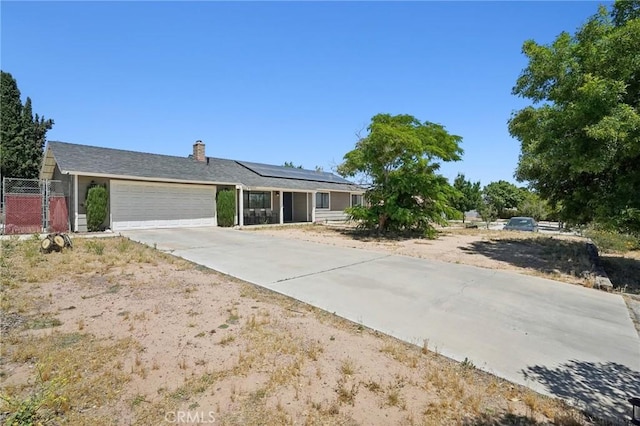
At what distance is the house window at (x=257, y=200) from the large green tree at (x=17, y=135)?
71.4 ft

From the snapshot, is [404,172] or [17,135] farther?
[17,135]

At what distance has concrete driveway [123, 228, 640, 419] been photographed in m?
3.45

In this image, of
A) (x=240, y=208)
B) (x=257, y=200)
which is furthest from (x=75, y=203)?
(x=257, y=200)

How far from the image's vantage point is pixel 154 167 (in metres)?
17.8

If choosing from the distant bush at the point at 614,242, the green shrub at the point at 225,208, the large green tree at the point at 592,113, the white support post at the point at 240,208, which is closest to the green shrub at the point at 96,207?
the green shrub at the point at 225,208

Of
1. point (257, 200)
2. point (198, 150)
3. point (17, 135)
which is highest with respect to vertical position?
point (17, 135)

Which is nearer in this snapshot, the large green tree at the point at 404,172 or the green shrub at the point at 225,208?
the large green tree at the point at 404,172

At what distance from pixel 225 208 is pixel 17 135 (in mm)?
23179

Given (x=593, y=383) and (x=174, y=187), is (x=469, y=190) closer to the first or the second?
(x=174, y=187)

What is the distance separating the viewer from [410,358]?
3688 mm

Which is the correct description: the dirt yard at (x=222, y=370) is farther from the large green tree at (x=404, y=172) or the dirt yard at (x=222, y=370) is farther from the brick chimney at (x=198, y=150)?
the brick chimney at (x=198, y=150)

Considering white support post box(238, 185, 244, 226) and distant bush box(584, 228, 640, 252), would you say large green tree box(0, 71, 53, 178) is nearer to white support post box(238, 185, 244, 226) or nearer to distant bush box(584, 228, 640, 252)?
white support post box(238, 185, 244, 226)

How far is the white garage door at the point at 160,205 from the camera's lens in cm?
1562

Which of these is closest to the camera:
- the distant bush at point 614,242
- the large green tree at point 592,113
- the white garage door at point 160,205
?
the large green tree at point 592,113
